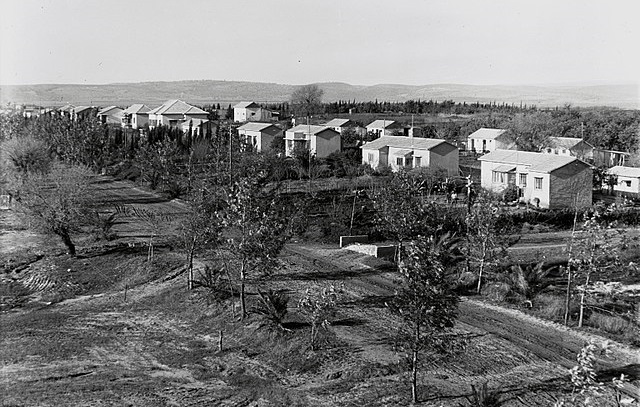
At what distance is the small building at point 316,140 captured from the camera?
156 feet

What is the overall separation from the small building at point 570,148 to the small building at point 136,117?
41466 millimetres

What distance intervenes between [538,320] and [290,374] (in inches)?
241

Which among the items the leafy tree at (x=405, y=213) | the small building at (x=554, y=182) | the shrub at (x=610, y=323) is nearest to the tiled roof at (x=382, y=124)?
the small building at (x=554, y=182)

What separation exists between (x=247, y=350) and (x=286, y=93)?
162 meters

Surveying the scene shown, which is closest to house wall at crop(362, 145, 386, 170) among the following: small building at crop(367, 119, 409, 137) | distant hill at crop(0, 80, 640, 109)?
small building at crop(367, 119, 409, 137)

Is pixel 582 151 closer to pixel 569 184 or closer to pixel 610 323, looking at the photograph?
pixel 569 184

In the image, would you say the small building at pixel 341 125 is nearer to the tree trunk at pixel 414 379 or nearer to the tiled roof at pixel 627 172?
the tiled roof at pixel 627 172

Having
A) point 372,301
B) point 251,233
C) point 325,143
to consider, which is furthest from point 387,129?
point 251,233

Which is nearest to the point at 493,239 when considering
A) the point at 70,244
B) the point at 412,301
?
the point at 412,301

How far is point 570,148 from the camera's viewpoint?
1823 inches

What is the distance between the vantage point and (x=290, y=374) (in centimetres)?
1331

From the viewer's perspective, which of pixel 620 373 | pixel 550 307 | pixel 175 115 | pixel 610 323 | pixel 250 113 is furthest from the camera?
pixel 250 113

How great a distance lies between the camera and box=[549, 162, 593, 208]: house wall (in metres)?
31.7

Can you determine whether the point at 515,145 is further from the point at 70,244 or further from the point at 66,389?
the point at 66,389
